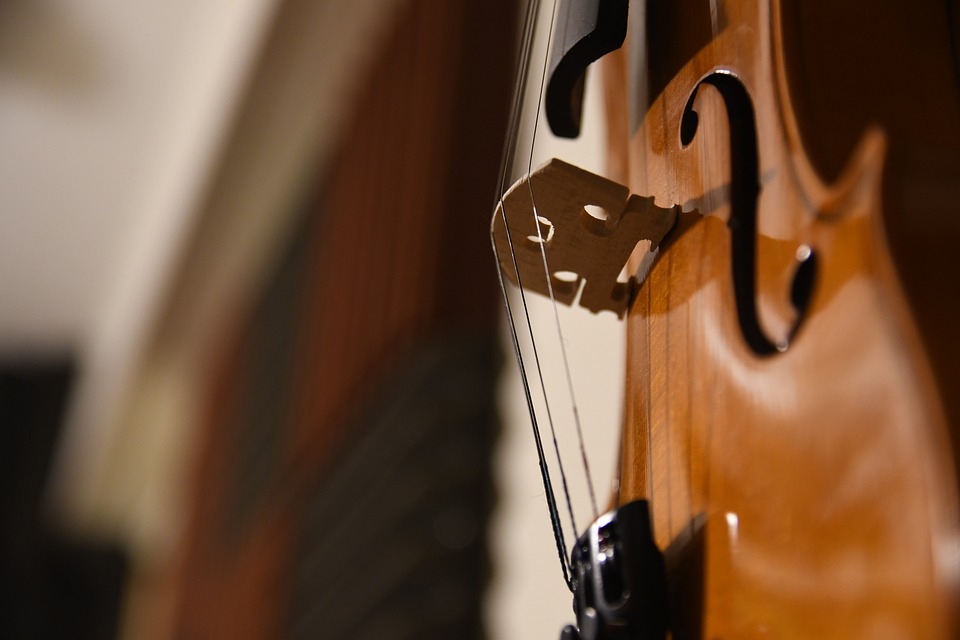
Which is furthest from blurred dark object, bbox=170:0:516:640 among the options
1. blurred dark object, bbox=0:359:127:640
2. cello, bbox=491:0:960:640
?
blurred dark object, bbox=0:359:127:640

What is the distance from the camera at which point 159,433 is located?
2916mm

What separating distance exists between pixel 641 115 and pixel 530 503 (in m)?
0.46

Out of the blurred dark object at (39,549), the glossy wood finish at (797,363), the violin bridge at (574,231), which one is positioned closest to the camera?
the glossy wood finish at (797,363)

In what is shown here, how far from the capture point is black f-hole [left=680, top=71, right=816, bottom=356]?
0.88 feet

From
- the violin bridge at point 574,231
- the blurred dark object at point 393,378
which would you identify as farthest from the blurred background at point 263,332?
the violin bridge at point 574,231

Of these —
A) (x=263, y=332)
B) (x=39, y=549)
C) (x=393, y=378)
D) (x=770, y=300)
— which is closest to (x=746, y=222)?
Answer: (x=770, y=300)

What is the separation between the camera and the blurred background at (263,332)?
895 mm

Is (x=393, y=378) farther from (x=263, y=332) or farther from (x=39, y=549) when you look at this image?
(x=39, y=549)

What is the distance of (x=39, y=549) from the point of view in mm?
2969

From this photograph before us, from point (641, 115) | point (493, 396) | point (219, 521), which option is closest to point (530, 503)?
point (493, 396)

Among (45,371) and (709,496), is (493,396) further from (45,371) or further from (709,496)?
(45,371)

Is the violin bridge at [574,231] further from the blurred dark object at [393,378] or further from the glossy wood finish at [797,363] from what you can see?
the blurred dark object at [393,378]

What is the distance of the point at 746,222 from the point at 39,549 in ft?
10.3

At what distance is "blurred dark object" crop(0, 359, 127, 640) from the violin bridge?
259cm
